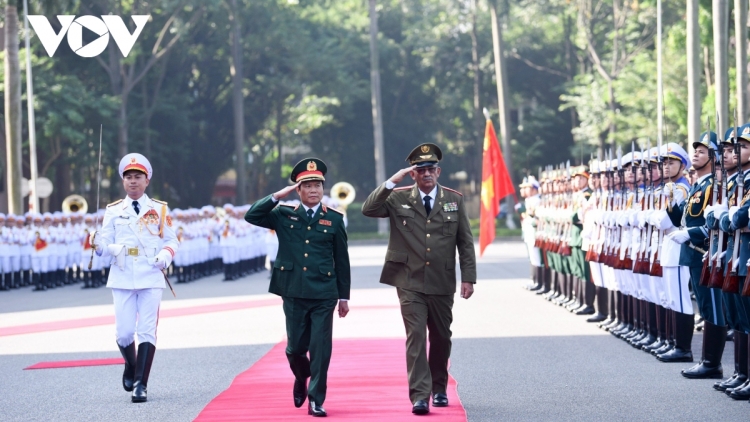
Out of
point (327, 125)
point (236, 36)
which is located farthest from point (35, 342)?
point (327, 125)

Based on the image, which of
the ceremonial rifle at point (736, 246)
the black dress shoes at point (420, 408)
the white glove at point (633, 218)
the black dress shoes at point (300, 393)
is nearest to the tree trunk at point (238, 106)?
the white glove at point (633, 218)

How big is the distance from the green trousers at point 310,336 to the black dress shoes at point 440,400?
34.7 inches

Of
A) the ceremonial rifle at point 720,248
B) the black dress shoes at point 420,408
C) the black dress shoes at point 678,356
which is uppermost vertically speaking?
the ceremonial rifle at point 720,248

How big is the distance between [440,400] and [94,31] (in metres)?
38.2

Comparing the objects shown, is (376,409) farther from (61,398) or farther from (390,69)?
(390,69)

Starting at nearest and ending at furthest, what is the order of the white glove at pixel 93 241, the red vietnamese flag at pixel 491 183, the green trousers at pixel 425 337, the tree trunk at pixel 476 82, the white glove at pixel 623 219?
the green trousers at pixel 425 337, the white glove at pixel 93 241, the white glove at pixel 623 219, the red vietnamese flag at pixel 491 183, the tree trunk at pixel 476 82

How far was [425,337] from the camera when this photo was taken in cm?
941

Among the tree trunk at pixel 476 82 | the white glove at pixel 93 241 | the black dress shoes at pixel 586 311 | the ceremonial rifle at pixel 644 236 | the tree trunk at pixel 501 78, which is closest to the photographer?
the white glove at pixel 93 241

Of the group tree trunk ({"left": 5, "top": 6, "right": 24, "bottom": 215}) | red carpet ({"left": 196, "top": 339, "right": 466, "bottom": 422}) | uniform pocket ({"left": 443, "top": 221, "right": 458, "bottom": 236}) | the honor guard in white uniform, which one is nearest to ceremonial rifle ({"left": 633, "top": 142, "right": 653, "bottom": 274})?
red carpet ({"left": 196, "top": 339, "right": 466, "bottom": 422})

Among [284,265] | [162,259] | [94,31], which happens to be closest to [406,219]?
[284,265]

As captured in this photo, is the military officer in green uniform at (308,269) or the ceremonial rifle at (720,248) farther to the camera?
the ceremonial rifle at (720,248)

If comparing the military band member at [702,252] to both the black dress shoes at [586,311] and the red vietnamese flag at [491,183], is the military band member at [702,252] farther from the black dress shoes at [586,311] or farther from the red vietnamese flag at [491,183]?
the red vietnamese flag at [491,183]

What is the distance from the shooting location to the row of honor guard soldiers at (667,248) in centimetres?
963

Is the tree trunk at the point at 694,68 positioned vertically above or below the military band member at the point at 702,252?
above
